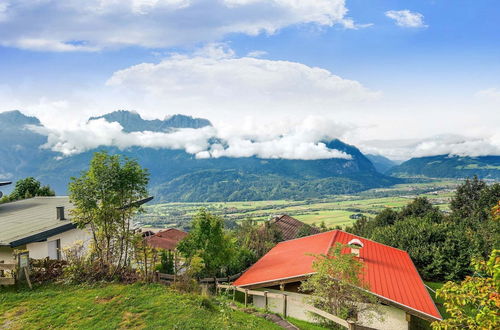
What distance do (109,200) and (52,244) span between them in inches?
216

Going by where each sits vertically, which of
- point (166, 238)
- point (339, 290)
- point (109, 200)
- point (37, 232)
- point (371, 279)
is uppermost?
point (109, 200)

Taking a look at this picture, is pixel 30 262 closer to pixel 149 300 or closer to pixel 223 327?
pixel 149 300

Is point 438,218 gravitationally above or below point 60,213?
below

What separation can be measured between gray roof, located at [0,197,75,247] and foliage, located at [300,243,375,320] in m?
11.2

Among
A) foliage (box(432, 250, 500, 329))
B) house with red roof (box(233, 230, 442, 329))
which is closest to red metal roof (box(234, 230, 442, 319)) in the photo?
house with red roof (box(233, 230, 442, 329))

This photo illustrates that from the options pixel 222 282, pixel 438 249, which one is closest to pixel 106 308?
pixel 222 282

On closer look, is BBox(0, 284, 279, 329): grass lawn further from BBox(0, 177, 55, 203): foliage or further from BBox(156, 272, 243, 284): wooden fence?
BBox(0, 177, 55, 203): foliage

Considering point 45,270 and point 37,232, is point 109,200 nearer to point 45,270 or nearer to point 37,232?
point 45,270

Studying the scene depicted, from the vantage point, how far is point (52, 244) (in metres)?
14.9

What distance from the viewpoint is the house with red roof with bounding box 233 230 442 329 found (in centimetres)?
1276

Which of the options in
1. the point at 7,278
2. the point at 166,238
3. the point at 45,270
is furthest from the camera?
the point at 166,238

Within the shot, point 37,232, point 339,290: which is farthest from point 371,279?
point 37,232

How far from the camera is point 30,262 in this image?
11.4 m

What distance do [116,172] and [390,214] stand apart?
119 feet
